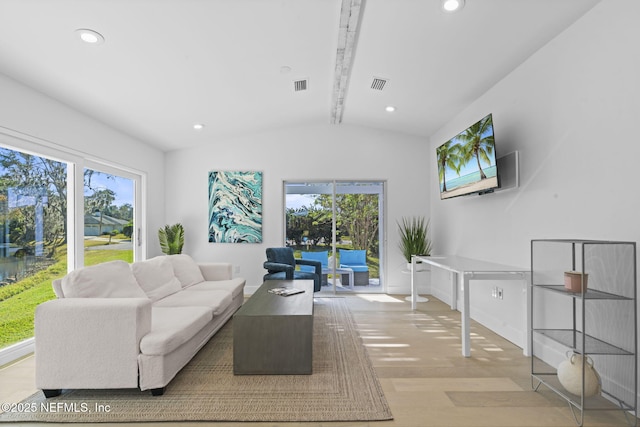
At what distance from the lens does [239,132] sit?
17.7 feet

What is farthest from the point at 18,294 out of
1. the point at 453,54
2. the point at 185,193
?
the point at 453,54

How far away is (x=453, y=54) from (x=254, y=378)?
3257 mm

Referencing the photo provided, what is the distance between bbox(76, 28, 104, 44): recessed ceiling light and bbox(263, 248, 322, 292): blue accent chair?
3.21 meters

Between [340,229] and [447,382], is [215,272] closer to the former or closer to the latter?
[340,229]

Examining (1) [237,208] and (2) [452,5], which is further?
(1) [237,208]

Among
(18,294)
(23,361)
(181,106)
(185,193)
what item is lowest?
(23,361)

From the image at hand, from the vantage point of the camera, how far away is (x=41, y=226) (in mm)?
3260

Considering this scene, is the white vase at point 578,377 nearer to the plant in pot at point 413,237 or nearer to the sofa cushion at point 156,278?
the plant in pot at point 413,237

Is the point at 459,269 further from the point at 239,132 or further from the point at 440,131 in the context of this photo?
the point at 239,132

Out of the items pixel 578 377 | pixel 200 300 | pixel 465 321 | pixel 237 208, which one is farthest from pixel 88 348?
pixel 237 208

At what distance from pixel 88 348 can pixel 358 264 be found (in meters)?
4.07

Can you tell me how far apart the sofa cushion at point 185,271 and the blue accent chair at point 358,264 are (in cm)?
240

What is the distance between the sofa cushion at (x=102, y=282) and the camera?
2455mm

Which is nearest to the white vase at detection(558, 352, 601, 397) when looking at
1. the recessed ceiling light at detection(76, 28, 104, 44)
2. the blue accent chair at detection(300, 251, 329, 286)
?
the blue accent chair at detection(300, 251, 329, 286)
